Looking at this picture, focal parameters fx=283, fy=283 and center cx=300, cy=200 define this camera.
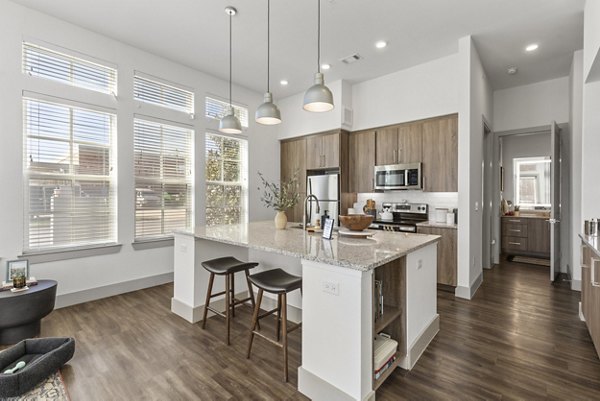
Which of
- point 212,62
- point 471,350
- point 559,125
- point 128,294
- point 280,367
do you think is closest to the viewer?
point 280,367

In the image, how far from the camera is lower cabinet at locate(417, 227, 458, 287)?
372cm

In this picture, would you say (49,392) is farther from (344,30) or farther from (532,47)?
(532,47)

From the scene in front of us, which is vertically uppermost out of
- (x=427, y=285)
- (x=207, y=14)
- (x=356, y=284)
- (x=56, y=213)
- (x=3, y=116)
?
(x=207, y=14)

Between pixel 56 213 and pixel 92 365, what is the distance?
2053 millimetres

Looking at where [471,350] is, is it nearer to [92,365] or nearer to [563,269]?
[92,365]

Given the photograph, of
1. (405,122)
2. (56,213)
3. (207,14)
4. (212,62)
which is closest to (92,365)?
(56,213)

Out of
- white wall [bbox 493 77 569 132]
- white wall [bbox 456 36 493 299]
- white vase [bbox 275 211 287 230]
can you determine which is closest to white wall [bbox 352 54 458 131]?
white wall [bbox 456 36 493 299]

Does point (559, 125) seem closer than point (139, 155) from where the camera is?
No

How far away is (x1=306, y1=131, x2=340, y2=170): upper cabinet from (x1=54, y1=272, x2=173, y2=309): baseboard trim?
3090 millimetres

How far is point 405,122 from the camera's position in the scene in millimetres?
4492

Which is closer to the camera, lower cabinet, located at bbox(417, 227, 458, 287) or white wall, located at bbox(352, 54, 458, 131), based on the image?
lower cabinet, located at bbox(417, 227, 458, 287)

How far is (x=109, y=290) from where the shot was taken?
3.69 metres

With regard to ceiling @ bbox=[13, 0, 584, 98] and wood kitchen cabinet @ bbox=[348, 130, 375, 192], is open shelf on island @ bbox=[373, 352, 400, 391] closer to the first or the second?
wood kitchen cabinet @ bbox=[348, 130, 375, 192]

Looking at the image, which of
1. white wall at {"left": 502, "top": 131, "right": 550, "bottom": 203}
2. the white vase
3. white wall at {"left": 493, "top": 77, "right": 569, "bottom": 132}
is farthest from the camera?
white wall at {"left": 502, "top": 131, "right": 550, "bottom": 203}
